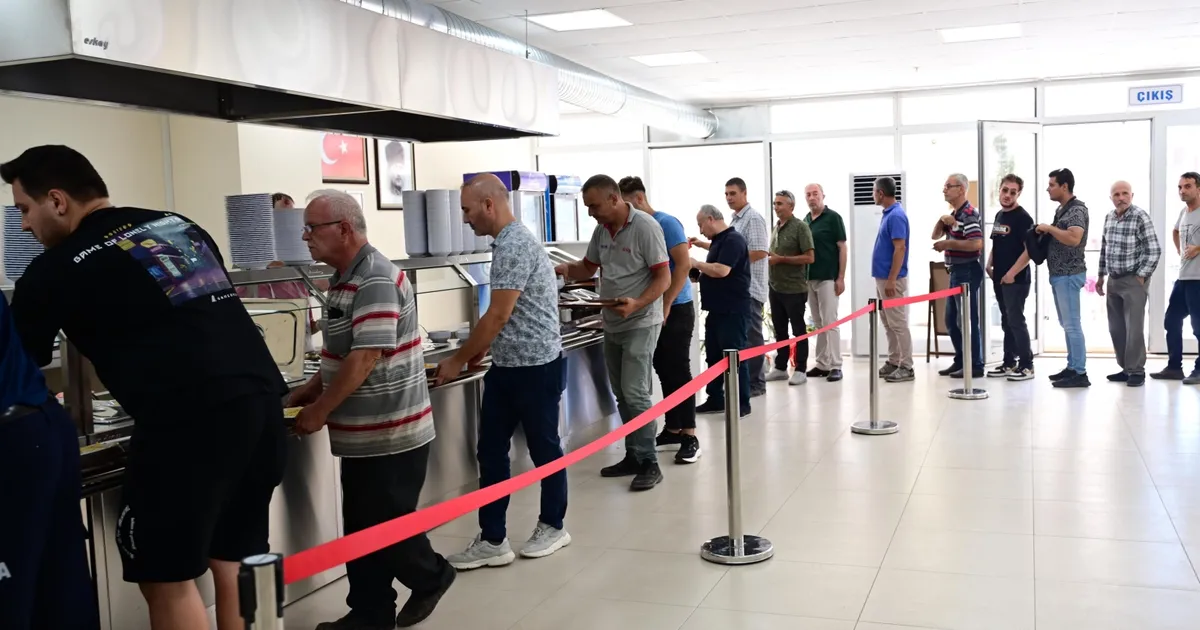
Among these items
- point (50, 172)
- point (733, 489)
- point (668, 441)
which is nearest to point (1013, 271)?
point (668, 441)

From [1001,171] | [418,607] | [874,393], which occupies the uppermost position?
[1001,171]

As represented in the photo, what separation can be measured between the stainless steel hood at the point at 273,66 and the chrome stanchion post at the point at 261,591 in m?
1.82

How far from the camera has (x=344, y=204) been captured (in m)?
3.15

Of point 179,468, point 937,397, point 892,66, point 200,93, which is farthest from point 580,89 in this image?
point 179,468

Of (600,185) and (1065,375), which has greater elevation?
(600,185)

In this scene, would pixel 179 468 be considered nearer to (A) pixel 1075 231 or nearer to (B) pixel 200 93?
(B) pixel 200 93

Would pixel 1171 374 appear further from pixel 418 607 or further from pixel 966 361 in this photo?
pixel 418 607

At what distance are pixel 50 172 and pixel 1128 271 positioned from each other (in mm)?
7584

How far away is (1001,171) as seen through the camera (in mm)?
9719

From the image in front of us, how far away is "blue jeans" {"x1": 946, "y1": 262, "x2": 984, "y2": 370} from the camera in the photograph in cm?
824

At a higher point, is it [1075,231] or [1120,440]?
[1075,231]

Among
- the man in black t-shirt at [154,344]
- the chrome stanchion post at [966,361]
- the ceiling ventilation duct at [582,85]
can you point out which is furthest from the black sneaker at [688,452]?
the man in black t-shirt at [154,344]

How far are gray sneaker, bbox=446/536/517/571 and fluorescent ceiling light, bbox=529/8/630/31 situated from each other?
4108 millimetres

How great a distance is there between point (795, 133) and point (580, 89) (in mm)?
4063
